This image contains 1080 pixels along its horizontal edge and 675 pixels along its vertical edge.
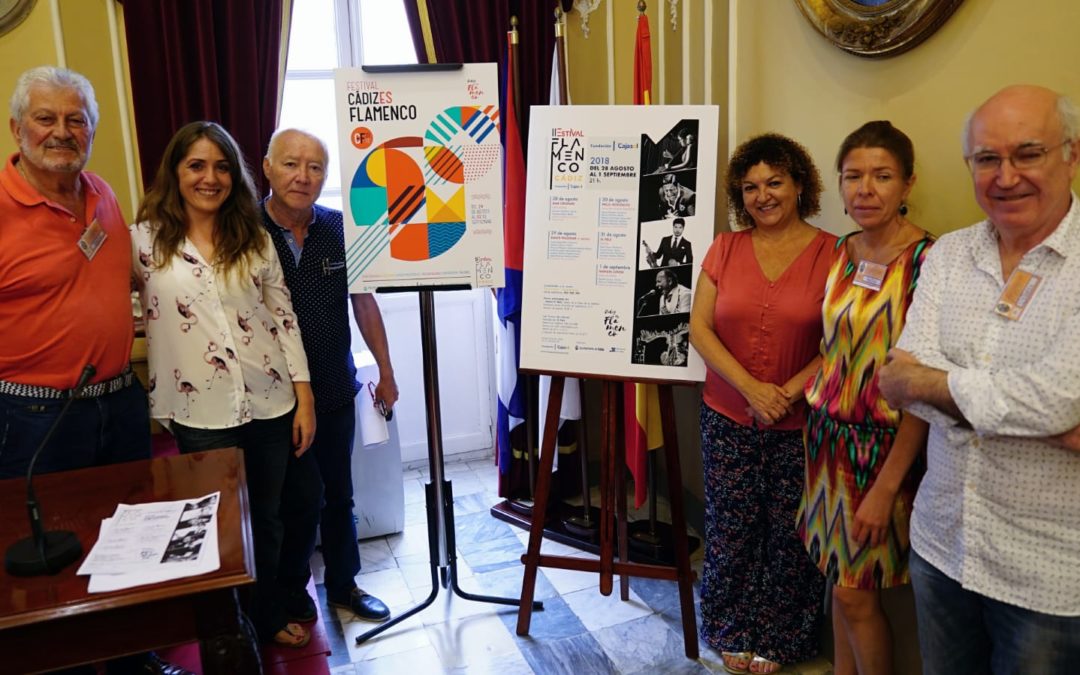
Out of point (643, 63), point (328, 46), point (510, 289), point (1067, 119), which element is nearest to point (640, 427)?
point (510, 289)

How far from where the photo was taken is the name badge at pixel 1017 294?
132 cm

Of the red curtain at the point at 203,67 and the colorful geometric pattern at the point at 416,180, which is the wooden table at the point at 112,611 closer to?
the colorful geometric pattern at the point at 416,180

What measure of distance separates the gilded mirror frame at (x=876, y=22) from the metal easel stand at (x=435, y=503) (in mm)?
1390

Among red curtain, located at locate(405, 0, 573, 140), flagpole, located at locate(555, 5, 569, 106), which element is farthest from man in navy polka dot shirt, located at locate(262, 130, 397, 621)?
red curtain, located at locate(405, 0, 573, 140)

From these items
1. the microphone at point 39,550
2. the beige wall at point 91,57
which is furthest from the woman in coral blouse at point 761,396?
the beige wall at point 91,57

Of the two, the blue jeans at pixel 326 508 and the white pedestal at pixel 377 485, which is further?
the white pedestal at pixel 377 485

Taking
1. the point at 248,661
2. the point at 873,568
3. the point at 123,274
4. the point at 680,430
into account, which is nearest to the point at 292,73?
the point at 123,274

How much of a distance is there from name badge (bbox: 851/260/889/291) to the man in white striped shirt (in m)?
0.27

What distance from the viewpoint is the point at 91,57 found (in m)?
2.94

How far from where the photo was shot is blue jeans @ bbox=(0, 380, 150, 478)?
6.18 feet

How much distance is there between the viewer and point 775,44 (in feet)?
8.10

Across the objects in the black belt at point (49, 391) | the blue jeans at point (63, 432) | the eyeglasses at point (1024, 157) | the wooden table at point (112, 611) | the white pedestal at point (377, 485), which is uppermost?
the eyeglasses at point (1024, 157)

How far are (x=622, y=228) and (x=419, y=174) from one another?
2.11 ft

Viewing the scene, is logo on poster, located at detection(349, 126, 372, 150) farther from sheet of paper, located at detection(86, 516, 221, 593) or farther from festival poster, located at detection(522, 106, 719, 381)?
sheet of paper, located at detection(86, 516, 221, 593)
